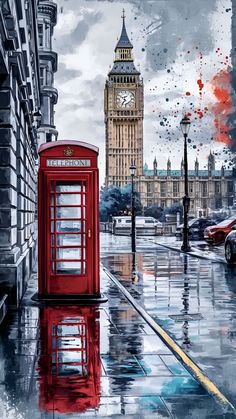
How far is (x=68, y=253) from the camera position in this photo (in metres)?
12.9

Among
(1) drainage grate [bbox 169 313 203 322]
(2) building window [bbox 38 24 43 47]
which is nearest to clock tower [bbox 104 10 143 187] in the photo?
(2) building window [bbox 38 24 43 47]

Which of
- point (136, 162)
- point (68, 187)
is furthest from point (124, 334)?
point (136, 162)

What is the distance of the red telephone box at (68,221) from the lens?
12.6 metres

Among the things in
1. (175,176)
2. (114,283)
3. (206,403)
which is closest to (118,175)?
(175,176)

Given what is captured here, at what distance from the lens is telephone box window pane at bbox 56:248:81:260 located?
12.7 metres

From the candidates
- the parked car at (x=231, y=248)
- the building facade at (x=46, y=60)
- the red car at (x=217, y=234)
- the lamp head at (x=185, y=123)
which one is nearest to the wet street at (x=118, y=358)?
the parked car at (x=231, y=248)

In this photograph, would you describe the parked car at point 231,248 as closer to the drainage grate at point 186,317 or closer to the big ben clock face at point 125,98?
the drainage grate at point 186,317

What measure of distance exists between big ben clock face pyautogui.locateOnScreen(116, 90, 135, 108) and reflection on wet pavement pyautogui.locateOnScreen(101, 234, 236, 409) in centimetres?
15437

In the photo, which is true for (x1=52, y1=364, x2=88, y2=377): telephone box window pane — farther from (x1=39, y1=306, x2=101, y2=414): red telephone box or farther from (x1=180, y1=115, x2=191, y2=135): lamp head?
(x1=180, y1=115, x2=191, y2=135): lamp head

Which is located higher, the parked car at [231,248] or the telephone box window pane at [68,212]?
the telephone box window pane at [68,212]

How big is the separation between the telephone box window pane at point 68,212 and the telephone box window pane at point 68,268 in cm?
83

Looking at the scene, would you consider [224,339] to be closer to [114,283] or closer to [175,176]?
[114,283]

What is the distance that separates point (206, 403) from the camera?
5.94 m

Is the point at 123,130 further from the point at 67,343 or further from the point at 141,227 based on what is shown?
the point at 67,343
